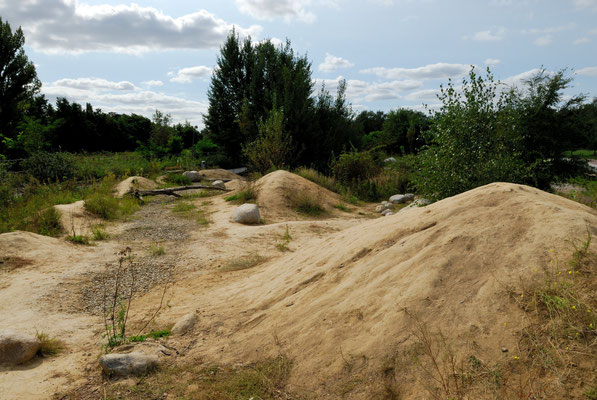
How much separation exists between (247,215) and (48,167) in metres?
9.51

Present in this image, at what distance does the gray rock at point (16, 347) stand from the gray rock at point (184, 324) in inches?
43.9

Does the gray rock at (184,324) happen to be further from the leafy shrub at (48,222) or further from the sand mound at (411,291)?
the leafy shrub at (48,222)

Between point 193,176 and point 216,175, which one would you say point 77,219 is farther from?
point 216,175

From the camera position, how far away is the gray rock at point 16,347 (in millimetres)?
3248

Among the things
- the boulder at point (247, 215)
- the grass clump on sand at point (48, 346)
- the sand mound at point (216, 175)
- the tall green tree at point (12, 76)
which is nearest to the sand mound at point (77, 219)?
the boulder at point (247, 215)

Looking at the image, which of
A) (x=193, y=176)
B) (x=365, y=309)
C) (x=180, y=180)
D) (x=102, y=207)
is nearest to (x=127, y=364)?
(x=365, y=309)

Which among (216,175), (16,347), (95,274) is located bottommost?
(95,274)

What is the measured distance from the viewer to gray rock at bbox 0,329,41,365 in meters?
3.25

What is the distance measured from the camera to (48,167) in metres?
14.5

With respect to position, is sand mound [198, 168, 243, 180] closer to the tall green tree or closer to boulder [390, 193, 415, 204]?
boulder [390, 193, 415, 204]

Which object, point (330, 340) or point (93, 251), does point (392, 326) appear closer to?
point (330, 340)

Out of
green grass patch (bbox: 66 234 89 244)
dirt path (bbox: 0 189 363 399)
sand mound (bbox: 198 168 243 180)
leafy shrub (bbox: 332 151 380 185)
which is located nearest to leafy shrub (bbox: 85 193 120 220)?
dirt path (bbox: 0 189 363 399)

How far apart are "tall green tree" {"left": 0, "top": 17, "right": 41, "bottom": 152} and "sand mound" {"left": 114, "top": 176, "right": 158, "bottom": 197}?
13.2 m

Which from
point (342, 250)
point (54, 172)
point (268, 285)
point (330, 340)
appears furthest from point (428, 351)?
point (54, 172)
